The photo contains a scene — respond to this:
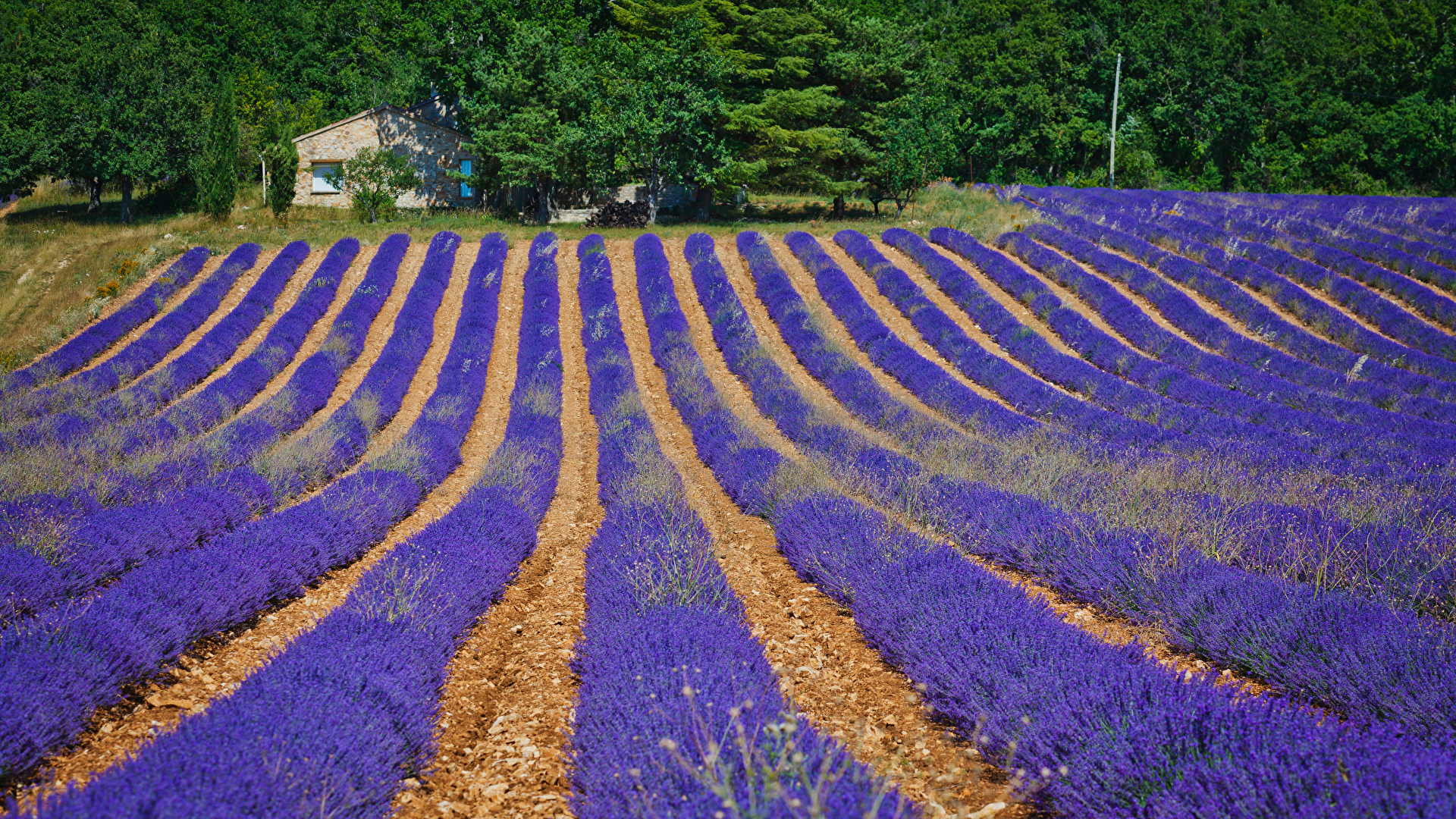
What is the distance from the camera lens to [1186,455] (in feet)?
33.6

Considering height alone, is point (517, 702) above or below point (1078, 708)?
below

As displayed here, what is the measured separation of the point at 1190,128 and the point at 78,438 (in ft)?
154

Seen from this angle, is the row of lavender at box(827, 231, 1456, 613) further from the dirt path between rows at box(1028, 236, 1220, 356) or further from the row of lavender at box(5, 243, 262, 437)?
the row of lavender at box(5, 243, 262, 437)

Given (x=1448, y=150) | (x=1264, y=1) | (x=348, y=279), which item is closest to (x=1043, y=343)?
(x=348, y=279)

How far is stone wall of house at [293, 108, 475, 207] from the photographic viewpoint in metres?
32.4

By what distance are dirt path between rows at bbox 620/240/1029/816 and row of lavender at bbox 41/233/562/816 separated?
1.74 metres

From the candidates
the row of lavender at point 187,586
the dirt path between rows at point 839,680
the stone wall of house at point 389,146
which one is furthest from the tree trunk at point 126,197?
the dirt path between rows at point 839,680

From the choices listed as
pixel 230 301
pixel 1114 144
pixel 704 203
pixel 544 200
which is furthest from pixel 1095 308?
pixel 1114 144

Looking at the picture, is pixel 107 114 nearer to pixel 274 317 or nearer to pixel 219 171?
pixel 219 171

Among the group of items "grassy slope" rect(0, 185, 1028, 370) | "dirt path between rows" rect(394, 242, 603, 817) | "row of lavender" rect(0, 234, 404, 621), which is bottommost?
"dirt path between rows" rect(394, 242, 603, 817)

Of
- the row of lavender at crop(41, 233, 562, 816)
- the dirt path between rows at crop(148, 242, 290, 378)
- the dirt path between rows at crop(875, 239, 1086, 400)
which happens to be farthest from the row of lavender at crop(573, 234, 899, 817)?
the dirt path between rows at crop(148, 242, 290, 378)

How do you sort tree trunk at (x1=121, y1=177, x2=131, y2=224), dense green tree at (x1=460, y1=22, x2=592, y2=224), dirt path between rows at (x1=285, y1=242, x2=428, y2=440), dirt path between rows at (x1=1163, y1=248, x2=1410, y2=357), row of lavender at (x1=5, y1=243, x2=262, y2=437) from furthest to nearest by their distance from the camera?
tree trunk at (x1=121, y1=177, x2=131, y2=224)
dense green tree at (x1=460, y1=22, x2=592, y2=224)
dirt path between rows at (x1=1163, y1=248, x2=1410, y2=357)
dirt path between rows at (x1=285, y1=242, x2=428, y2=440)
row of lavender at (x1=5, y1=243, x2=262, y2=437)

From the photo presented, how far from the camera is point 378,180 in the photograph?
28531 mm

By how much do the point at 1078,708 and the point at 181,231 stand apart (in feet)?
96.0
